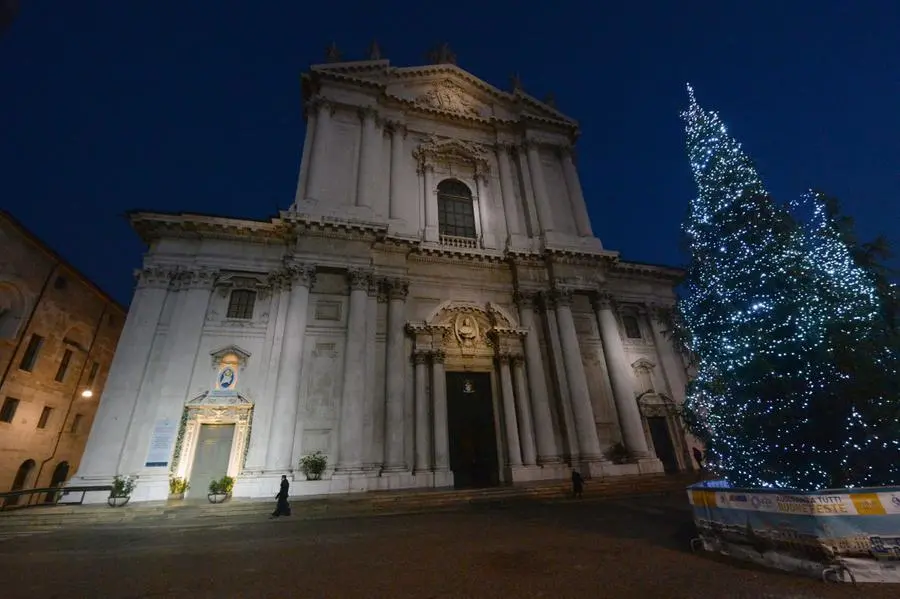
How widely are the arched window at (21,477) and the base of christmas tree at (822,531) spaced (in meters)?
25.9

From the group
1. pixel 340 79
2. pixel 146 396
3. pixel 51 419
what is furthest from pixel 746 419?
pixel 51 419

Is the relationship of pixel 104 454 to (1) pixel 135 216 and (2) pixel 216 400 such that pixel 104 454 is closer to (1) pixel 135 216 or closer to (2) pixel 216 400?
(2) pixel 216 400

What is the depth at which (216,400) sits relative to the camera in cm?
1402

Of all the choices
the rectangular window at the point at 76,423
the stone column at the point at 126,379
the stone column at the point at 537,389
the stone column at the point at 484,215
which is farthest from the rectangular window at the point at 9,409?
the stone column at the point at 537,389

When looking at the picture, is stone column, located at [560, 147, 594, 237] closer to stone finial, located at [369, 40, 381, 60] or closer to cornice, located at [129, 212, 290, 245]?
stone finial, located at [369, 40, 381, 60]

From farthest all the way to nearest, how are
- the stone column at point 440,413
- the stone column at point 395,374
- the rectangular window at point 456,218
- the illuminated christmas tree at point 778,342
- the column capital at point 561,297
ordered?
1. the rectangular window at point 456,218
2. the column capital at point 561,297
3. the stone column at point 440,413
4. the stone column at point 395,374
5. the illuminated christmas tree at point 778,342

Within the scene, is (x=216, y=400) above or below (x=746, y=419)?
above

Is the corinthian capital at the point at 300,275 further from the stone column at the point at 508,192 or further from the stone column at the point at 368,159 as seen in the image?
the stone column at the point at 508,192

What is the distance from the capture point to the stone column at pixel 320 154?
58.1 feet

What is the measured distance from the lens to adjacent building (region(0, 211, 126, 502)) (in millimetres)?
16203

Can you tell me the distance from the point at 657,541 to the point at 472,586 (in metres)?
3.87

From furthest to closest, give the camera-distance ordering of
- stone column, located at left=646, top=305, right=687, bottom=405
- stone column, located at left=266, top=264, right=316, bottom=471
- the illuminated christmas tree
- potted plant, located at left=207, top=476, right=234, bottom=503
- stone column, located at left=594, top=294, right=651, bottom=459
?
stone column, located at left=646, top=305, right=687, bottom=405
stone column, located at left=594, top=294, right=651, bottom=459
stone column, located at left=266, top=264, right=316, bottom=471
potted plant, located at left=207, top=476, right=234, bottom=503
the illuminated christmas tree

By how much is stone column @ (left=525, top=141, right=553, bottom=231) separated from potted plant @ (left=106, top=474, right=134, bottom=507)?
765 inches

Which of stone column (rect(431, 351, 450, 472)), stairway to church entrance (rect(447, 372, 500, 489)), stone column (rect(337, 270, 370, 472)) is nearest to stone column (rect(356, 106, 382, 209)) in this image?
stone column (rect(337, 270, 370, 472))
